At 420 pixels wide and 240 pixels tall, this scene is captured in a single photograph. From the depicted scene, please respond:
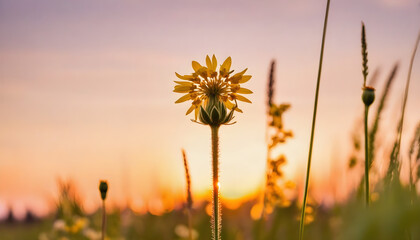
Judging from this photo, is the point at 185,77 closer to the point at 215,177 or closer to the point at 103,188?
the point at 215,177

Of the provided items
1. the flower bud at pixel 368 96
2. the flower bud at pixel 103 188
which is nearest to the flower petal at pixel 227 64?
the flower bud at pixel 368 96

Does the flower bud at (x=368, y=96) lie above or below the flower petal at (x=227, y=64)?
below

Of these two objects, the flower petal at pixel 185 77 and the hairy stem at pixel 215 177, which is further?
the flower petal at pixel 185 77

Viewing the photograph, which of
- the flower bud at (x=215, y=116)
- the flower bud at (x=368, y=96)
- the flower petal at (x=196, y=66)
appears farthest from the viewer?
the flower petal at (x=196, y=66)

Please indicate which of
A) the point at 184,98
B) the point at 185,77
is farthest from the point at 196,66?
the point at 184,98

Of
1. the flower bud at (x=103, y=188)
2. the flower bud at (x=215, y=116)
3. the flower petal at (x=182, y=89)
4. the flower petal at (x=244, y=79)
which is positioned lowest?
the flower bud at (x=103, y=188)

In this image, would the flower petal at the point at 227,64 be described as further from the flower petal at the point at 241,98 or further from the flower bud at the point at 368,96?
the flower bud at the point at 368,96

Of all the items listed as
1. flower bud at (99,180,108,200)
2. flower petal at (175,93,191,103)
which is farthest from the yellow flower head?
flower bud at (99,180,108,200)

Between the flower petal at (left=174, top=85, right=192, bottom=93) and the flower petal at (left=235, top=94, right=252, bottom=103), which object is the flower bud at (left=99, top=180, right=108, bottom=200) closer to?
the flower petal at (left=174, top=85, right=192, bottom=93)
